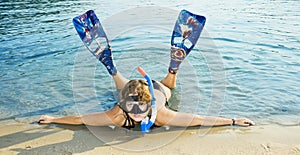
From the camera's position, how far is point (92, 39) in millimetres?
4688

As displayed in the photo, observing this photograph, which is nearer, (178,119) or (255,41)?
(178,119)

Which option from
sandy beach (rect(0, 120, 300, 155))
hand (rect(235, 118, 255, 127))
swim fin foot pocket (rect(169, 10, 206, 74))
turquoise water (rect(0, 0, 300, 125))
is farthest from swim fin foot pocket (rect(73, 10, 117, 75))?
hand (rect(235, 118, 255, 127))

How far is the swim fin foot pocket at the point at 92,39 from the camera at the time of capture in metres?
4.58

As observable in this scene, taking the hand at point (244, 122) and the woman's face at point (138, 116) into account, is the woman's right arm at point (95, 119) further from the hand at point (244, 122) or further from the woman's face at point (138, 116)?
the hand at point (244, 122)

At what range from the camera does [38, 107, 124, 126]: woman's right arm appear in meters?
3.46

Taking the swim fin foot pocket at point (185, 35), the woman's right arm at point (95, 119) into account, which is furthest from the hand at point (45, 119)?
the swim fin foot pocket at point (185, 35)

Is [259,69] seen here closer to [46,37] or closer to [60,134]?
[60,134]

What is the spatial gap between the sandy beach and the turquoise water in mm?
369

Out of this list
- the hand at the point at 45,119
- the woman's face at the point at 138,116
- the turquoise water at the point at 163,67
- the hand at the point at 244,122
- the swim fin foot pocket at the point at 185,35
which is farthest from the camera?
the swim fin foot pocket at the point at 185,35

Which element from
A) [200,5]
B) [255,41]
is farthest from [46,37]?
[200,5]

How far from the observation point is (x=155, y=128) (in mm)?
3582

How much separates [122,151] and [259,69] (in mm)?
3129

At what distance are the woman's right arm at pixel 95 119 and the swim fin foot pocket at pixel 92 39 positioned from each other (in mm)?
1111

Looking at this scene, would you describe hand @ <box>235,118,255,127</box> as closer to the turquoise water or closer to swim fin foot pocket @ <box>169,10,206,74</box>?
the turquoise water
